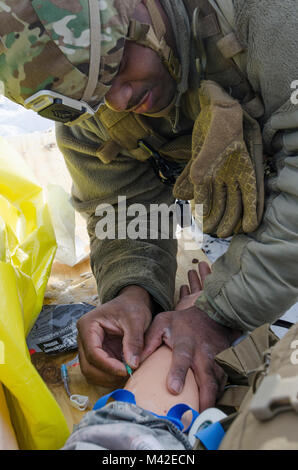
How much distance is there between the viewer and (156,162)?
138cm

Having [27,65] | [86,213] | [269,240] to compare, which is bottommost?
[86,213]

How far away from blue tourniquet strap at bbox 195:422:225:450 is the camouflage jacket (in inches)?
17.0

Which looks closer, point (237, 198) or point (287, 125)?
point (287, 125)

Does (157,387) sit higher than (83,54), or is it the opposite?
(83,54)

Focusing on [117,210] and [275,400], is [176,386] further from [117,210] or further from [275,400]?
[117,210]

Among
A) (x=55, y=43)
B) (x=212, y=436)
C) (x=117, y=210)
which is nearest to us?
(x=212, y=436)

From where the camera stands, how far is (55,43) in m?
0.89

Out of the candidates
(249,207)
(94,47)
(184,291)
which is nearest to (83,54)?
(94,47)

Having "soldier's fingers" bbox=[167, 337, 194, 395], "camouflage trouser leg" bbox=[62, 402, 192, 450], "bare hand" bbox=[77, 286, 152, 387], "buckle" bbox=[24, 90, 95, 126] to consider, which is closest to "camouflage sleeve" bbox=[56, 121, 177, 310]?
"bare hand" bbox=[77, 286, 152, 387]

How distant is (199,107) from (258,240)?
0.37 meters

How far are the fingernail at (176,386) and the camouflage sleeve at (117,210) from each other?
1.09ft

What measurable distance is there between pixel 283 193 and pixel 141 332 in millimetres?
457
